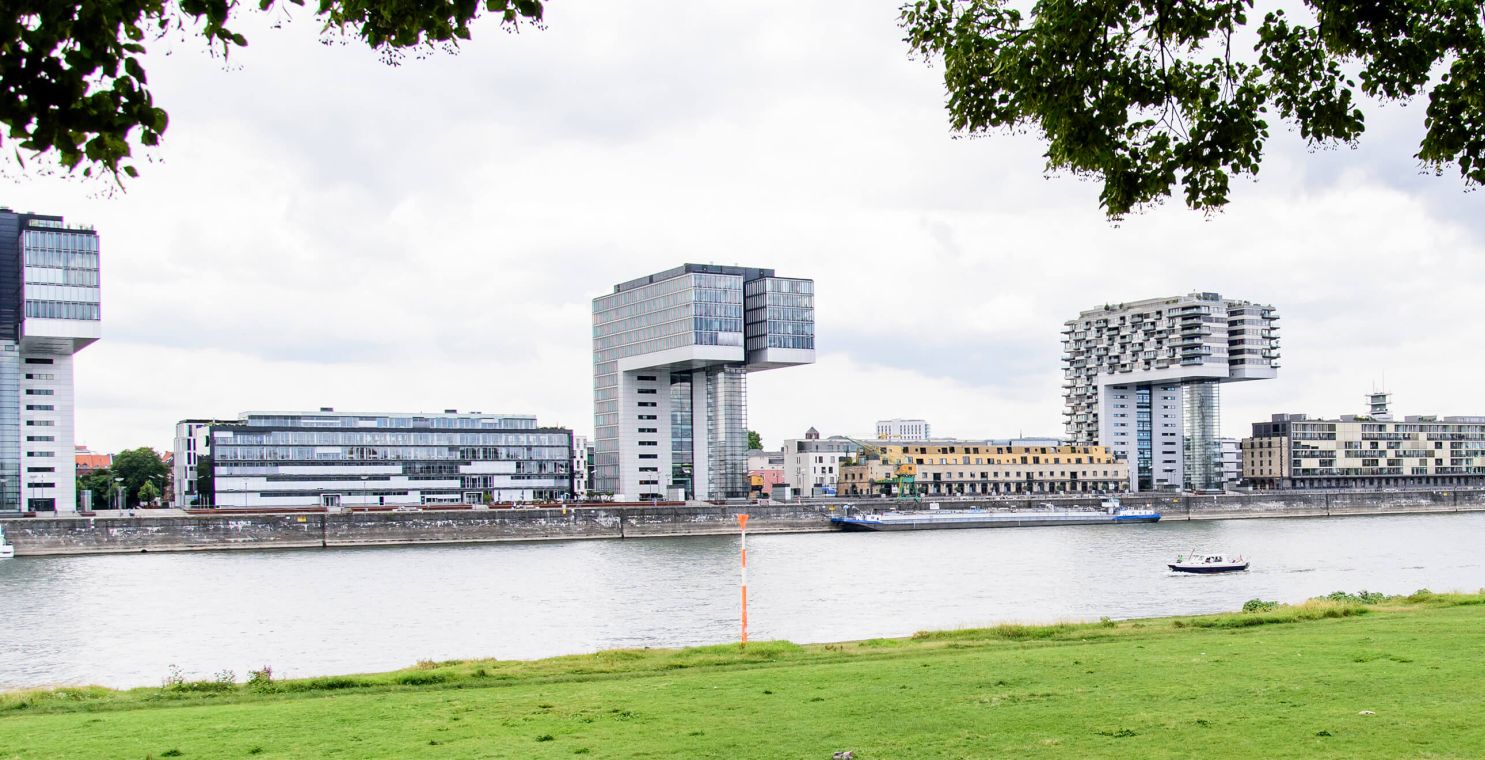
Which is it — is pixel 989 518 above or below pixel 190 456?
below

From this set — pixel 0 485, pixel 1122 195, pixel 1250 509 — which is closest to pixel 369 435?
A: pixel 0 485

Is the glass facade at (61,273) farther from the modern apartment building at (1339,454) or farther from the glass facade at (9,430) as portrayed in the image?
the modern apartment building at (1339,454)

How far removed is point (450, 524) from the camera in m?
114

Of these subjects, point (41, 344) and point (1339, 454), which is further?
point (1339, 454)

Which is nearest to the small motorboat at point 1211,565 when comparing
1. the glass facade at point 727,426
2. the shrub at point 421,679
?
the shrub at point 421,679

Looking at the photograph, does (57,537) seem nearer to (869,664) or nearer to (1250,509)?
(869,664)

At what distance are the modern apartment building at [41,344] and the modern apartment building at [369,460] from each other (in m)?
18.0

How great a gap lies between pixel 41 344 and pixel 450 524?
40698 mm

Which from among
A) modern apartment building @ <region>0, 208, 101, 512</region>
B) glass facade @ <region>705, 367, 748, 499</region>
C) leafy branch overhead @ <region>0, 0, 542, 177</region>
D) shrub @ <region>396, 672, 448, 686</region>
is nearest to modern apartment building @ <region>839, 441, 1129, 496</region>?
glass facade @ <region>705, 367, 748, 499</region>

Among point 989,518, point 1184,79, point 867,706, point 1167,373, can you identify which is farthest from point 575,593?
point 1167,373

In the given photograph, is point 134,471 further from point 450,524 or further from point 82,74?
point 82,74

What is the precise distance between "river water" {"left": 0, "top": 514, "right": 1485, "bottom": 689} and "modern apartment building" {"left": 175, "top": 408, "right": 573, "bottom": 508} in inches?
1582

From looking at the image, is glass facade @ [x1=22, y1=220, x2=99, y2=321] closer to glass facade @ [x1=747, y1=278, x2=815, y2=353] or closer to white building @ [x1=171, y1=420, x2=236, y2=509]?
white building @ [x1=171, y1=420, x2=236, y2=509]

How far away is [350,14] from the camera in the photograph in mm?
8055
